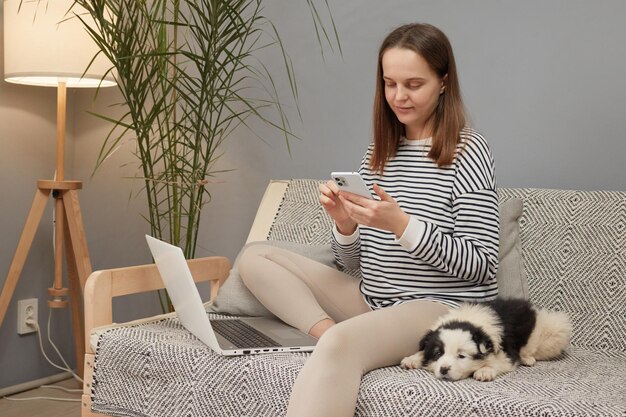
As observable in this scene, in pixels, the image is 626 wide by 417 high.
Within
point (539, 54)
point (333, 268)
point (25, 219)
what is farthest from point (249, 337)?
point (25, 219)

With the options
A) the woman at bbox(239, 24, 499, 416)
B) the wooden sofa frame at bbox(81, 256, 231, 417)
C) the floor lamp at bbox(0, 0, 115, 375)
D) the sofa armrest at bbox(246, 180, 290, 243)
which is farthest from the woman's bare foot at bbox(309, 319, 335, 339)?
the floor lamp at bbox(0, 0, 115, 375)

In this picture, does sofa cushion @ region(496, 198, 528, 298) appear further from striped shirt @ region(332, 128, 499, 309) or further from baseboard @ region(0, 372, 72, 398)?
baseboard @ region(0, 372, 72, 398)

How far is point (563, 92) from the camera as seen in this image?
2.24 m

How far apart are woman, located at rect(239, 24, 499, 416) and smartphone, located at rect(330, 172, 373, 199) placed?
18 mm

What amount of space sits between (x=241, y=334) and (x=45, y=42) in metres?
1.30

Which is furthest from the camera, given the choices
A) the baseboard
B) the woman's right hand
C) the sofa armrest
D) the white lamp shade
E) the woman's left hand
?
the baseboard

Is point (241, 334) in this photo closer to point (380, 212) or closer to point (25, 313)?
point (380, 212)

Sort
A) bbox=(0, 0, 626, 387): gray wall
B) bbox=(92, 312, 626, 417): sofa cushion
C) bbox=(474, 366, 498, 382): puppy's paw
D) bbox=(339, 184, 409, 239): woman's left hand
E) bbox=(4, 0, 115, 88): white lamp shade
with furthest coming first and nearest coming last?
bbox=(4, 0, 115, 88): white lamp shade → bbox=(0, 0, 626, 387): gray wall → bbox=(339, 184, 409, 239): woman's left hand → bbox=(474, 366, 498, 382): puppy's paw → bbox=(92, 312, 626, 417): sofa cushion

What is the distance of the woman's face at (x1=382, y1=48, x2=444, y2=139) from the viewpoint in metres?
1.74

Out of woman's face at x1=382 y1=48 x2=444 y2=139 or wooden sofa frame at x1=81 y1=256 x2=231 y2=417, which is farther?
wooden sofa frame at x1=81 y1=256 x2=231 y2=417

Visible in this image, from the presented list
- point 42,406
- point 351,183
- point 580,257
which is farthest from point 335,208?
point 42,406

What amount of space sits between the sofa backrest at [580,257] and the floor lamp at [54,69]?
4.67ft

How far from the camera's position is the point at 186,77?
2.44m

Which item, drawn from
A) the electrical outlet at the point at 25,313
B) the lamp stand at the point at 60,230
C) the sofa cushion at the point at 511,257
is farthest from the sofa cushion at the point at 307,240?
the electrical outlet at the point at 25,313
